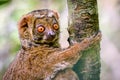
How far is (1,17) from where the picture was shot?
9344mm

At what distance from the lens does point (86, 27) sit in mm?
5461

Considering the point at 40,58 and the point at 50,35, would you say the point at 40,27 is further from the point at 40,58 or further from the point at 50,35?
the point at 40,58

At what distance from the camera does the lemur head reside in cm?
625

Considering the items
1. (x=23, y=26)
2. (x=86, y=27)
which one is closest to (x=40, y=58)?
(x=23, y=26)

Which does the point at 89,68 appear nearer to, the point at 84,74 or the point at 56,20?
the point at 84,74

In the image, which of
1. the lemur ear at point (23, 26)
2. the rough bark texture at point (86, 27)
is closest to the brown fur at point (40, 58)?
the lemur ear at point (23, 26)

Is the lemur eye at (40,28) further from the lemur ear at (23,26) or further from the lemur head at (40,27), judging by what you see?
the lemur ear at (23,26)

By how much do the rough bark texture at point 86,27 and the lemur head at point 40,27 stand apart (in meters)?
0.67

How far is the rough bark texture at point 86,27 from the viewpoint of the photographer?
5438mm

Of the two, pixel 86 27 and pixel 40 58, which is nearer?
pixel 86 27

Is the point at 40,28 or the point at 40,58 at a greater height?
the point at 40,28

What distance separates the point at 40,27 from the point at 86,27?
947 mm

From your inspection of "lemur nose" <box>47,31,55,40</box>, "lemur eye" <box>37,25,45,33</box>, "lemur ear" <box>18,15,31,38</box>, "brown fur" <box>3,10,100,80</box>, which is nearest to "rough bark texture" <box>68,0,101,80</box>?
"brown fur" <box>3,10,100,80</box>

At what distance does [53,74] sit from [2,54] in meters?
3.13
